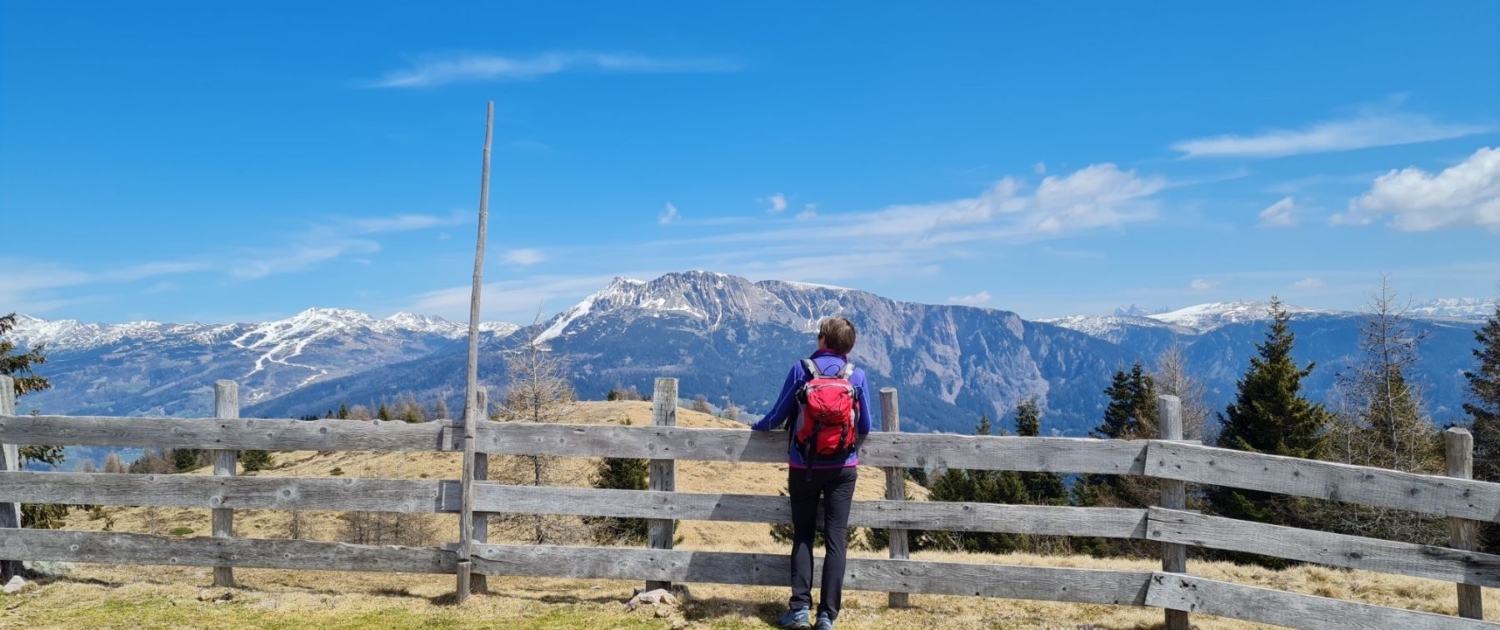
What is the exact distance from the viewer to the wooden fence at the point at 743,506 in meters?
6.93

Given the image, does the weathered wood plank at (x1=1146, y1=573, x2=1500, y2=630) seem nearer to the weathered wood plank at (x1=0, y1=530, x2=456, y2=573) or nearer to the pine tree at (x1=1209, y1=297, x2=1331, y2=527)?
the weathered wood plank at (x1=0, y1=530, x2=456, y2=573)

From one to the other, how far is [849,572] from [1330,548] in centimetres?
423

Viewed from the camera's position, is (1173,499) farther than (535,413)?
No

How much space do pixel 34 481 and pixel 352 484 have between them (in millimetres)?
3701

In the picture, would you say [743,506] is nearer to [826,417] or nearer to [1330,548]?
[826,417]

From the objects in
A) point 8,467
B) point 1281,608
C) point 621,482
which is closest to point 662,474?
point 1281,608

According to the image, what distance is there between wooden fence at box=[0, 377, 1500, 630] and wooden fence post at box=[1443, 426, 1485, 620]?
2 cm

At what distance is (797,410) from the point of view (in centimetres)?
747

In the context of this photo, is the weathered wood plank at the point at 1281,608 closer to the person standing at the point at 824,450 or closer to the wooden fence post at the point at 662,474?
the person standing at the point at 824,450

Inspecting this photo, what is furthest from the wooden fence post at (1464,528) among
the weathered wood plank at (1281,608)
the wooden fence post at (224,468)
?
the wooden fence post at (224,468)

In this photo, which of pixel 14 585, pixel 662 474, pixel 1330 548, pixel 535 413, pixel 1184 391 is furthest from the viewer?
pixel 1184 391

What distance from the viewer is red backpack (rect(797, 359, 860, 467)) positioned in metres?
7.00

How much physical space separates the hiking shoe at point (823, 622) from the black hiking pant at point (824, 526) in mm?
42

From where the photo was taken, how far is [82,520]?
131 ft
